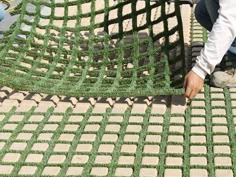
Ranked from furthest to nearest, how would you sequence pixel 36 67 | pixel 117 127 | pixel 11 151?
pixel 36 67 → pixel 117 127 → pixel 11 151

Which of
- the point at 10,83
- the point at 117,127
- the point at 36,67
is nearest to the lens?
the point at 117,127

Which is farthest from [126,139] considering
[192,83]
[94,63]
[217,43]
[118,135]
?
[94,63]

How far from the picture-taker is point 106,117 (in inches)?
101

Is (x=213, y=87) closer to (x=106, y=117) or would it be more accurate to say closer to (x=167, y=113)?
(x=167, y=113)

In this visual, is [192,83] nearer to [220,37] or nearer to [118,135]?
[220,37]

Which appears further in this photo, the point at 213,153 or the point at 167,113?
the point at 167,113

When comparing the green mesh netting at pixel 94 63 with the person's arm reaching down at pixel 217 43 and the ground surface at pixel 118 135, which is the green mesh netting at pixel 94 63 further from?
the person's arm reaching down at pixel 217 43

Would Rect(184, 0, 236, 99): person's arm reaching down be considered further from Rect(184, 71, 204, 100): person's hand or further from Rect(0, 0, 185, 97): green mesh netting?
Rect(0, 0, 185, 97): green mesh netting

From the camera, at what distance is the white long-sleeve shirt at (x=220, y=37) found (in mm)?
2205

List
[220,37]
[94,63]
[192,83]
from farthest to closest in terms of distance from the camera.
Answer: [94,63]
[192,83]
[220,37]

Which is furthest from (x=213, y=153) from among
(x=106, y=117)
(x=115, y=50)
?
(x=115, y=50)

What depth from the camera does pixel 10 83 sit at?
8.89 feet

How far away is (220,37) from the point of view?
7.32 feet

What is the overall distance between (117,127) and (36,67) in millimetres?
769
